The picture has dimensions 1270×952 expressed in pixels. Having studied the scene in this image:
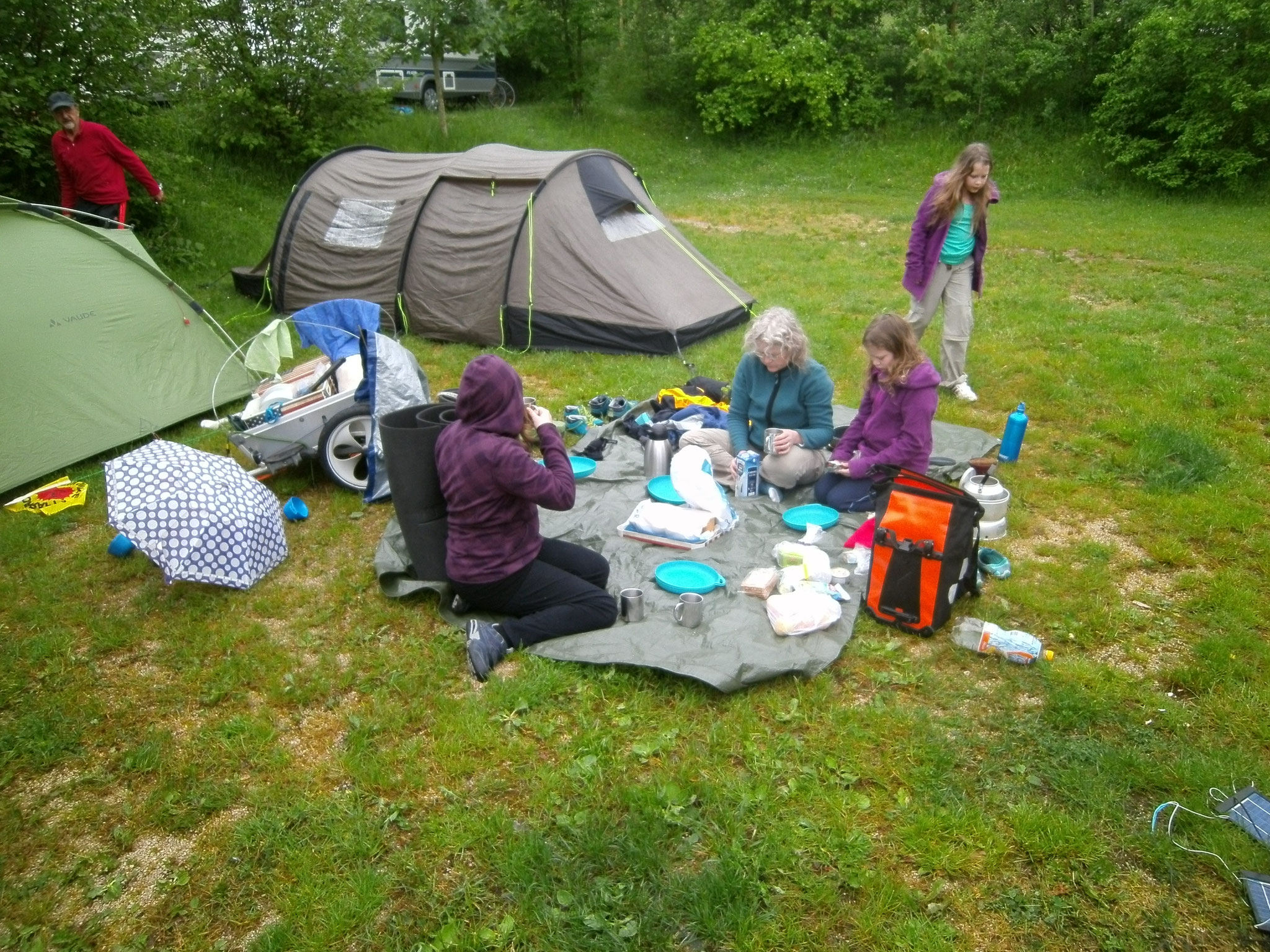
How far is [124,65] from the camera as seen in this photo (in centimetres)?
875

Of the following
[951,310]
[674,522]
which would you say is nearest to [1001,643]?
[674,522]

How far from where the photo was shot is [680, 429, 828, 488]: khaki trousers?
4961 millimetres

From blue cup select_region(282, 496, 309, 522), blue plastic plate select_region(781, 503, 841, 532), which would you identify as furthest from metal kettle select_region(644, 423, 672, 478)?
blue cup select_region(282, 496, 309, 522)

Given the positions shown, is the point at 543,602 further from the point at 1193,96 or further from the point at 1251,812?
the point at 1193,96

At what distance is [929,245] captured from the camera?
611 cm

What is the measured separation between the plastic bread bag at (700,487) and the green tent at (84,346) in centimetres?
358

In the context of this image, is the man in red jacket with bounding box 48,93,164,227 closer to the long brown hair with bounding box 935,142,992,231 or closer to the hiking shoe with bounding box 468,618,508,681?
the hiking shoe with bounding box 468,618,508,681

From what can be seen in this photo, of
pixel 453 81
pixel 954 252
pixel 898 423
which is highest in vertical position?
pixel 453 81

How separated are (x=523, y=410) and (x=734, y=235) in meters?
9.14

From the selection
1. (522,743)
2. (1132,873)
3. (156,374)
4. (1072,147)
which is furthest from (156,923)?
(1072,147)

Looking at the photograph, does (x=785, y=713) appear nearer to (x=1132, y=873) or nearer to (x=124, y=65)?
(x=1132, y=873)

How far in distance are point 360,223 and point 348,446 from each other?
3.64 meters

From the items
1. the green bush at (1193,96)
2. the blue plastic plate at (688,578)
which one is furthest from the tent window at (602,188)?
the green bush at (1193,96)

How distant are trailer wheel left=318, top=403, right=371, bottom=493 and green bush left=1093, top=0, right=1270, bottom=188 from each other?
13122 mm
